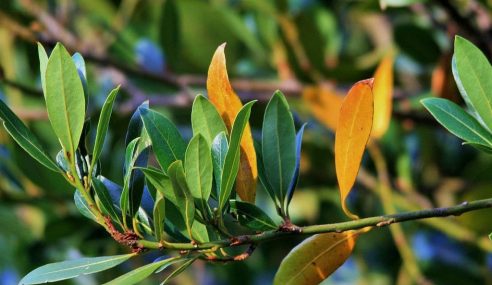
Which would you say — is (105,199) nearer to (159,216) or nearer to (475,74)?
(159,216)

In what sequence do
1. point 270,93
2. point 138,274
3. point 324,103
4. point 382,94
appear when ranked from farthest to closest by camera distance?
1. point 270,93
2. point 324,103
3. point 382,94
4. point 138,274

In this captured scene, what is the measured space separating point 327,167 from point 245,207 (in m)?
0.94

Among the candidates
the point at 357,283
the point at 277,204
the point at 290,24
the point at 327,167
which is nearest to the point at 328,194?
the point at 327,167

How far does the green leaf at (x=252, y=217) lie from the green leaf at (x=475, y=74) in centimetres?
16

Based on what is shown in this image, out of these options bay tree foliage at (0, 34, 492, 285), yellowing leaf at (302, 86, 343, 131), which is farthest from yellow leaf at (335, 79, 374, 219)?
yellowing leaf at (302, 86, 343, 131)

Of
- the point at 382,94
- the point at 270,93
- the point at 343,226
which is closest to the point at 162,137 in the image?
the point at 343,226

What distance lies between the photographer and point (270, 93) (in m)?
1.31

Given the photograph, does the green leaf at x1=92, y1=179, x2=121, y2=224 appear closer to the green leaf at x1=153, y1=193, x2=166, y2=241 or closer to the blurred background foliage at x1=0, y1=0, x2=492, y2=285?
the green leaf at x1=153, y1=193, x2=166, y2=241

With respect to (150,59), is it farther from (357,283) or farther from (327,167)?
(357,283)

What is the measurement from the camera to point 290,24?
1.34 meters

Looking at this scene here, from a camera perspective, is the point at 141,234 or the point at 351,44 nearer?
the point at 141,234

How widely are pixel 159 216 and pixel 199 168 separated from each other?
0.13 feet

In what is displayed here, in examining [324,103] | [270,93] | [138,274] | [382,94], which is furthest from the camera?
[270,93]

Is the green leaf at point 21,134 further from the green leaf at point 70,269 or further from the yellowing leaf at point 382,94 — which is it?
the yellowing leaf at point 382,94
